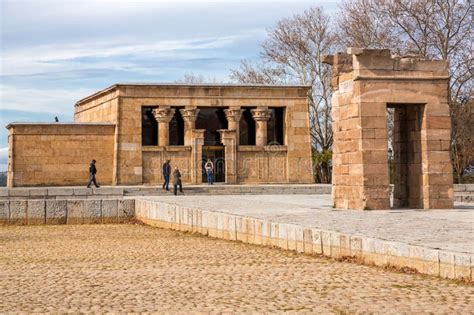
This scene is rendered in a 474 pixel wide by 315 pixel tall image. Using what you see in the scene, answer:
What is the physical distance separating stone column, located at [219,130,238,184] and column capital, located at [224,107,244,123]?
31.6 inches

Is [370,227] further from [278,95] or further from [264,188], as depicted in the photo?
[278,95]

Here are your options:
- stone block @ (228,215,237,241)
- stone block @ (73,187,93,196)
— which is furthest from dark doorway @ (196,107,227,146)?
stone block @ (228,215,237,241)

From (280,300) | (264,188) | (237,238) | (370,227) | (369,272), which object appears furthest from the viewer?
(264,188)

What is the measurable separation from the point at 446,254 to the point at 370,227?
3.78 metres

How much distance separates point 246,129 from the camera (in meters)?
43.4

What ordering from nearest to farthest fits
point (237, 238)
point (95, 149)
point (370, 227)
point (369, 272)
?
point (369, 272) → point (370, 227) → point (237, 238) → point (95, 149)

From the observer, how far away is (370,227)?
13.5 m

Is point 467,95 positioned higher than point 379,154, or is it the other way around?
point 467,95

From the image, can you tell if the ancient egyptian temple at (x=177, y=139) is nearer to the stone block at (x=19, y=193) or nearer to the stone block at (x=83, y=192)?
the stone block at (x=19, y=193)

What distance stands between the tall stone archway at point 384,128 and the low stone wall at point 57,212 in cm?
768

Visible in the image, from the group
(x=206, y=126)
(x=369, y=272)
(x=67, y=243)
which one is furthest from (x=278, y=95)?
(x=369, y=272)

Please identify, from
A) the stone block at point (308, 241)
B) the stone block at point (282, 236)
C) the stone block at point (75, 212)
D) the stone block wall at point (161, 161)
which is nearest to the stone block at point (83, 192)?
the stone block wall at point (161, 161)

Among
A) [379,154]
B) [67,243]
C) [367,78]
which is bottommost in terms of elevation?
[67,243]

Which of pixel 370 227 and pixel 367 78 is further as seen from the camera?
pixel 367 78
